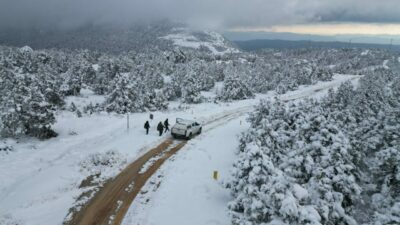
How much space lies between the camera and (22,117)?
93.4 ft

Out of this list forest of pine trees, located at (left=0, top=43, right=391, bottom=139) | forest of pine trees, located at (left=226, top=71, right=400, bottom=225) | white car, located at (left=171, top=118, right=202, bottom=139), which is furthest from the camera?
white car, located at (left=171, top=118, right=202, bottom=139)

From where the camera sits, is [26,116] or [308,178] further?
[26,116]

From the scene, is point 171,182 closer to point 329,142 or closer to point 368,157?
point 329,142

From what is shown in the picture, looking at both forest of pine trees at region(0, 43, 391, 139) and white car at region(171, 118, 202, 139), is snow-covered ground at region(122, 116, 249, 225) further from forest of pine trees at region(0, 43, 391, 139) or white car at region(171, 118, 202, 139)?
forest of pine trees at region(0, 43, 391, 139)

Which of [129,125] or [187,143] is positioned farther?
[129,125]

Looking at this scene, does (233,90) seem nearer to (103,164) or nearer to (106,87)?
(106,87)

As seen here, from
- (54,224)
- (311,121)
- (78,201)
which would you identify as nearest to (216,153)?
(311,121)

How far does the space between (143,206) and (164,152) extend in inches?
358

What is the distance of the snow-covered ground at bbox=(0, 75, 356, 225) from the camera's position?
1620 centimetres

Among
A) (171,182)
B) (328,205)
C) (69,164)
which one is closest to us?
(328,205)

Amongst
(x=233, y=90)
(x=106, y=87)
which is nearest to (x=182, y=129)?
(x=233, y=90)

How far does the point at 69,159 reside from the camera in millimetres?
22891

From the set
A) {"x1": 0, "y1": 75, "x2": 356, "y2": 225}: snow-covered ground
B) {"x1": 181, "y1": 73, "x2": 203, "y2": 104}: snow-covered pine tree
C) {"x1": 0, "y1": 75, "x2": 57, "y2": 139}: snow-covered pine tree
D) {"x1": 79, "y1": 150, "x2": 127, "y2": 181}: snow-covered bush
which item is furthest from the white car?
{"x1": 181, "y1": 73, "x2": 203, "y2": 104}: snow-covered pine tree

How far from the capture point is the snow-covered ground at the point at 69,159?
53.2 ft
